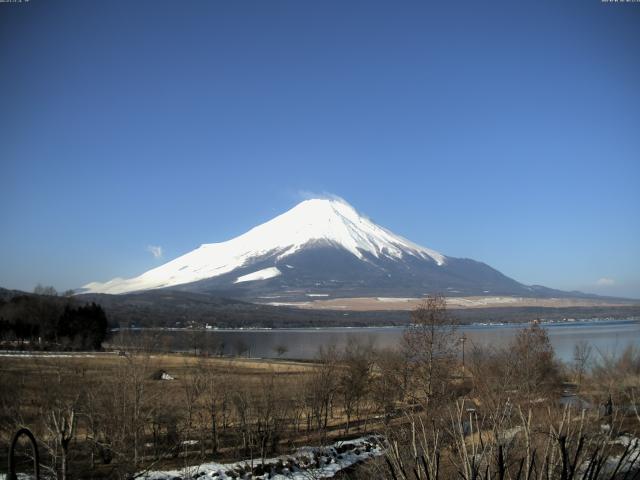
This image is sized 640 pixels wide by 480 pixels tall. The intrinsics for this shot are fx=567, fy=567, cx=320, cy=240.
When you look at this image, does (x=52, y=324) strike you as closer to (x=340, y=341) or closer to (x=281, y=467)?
(x=340, y=341)

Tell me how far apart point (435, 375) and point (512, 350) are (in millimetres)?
7741

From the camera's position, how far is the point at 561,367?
39750mm

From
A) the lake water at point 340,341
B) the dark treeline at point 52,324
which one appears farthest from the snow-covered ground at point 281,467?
the dark treeline at point 52,324

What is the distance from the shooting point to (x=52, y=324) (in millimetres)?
69000

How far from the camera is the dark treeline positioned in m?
64.8

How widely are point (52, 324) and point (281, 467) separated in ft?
196

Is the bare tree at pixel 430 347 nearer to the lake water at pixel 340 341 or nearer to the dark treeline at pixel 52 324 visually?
the lake water at pixel 340 341

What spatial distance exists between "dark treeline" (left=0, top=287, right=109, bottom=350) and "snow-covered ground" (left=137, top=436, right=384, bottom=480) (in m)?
48.7

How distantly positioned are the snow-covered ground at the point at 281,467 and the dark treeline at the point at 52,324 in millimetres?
48735

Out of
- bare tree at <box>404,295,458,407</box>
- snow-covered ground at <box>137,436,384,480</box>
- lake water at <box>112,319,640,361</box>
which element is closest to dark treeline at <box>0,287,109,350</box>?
lake water at <box>112,319,640,361</box>

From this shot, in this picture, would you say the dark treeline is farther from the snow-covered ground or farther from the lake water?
the snow-covered ground

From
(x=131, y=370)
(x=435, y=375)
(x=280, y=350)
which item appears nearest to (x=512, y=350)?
(x=435, y=375)

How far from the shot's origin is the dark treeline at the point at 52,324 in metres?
64.8

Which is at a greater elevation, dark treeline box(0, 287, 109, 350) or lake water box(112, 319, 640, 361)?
dark treeline box(0, 287, 109, 350)
